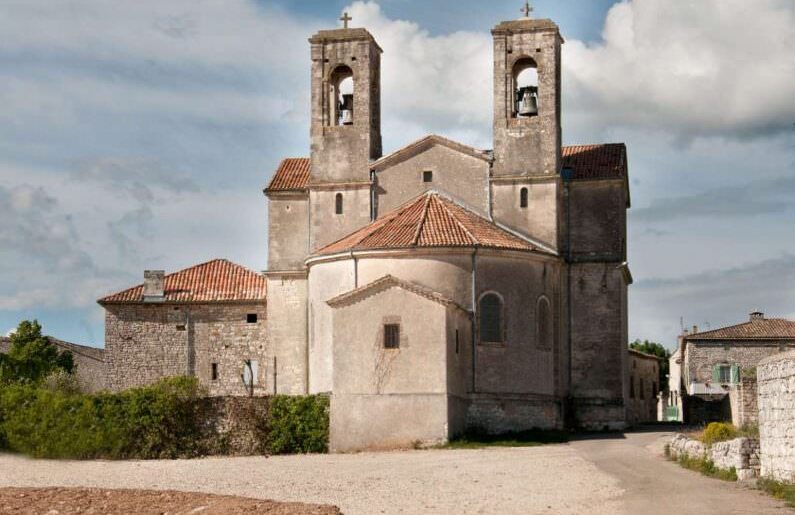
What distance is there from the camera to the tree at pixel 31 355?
2813 inches

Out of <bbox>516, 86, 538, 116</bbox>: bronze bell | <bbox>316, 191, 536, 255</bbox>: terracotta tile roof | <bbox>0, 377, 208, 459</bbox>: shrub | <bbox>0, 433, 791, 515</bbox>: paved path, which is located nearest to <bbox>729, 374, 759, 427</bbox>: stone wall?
<bbox>0, 433, 791, 515</bbox>: paved path

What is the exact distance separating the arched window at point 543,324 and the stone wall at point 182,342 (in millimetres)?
12652

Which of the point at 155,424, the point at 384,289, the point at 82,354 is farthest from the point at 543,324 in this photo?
the point at 82,354

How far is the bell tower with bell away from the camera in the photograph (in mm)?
46125

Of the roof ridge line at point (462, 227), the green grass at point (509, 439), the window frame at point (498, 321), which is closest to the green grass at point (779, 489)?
the green grass at point (509, 439)

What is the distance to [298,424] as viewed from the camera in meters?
39.7

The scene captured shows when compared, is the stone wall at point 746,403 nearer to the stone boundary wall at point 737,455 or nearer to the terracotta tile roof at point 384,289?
the terracotta tile roof at point 384,289

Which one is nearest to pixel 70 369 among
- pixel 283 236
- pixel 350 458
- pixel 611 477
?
pixel 283 236

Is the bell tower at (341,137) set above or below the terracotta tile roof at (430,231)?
above

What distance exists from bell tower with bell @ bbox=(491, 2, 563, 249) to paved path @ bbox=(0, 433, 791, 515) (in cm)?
892

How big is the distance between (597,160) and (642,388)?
44.5 ft

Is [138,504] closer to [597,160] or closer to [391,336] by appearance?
[391,336]

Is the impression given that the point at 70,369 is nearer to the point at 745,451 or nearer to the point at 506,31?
the point at 506,31

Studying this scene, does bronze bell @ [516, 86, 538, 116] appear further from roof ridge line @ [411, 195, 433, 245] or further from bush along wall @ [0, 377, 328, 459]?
bush along wall @ [0, 377, 328, 459]
